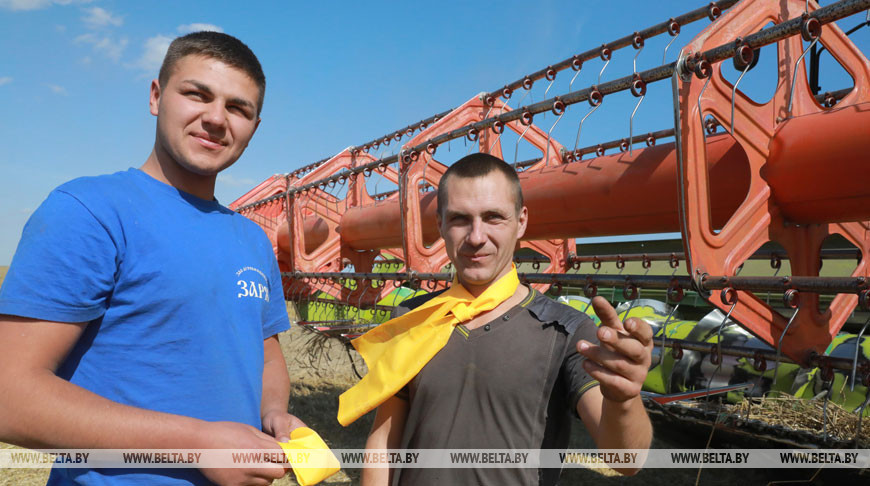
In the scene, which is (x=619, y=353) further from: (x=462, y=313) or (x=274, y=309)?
(x=274, y=309)

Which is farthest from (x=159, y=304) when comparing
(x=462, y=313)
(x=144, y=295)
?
(x=462, y=313)

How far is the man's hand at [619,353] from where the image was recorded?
0.96 metres

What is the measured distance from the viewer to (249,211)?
917 cm

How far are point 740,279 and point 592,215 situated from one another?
1.10 m

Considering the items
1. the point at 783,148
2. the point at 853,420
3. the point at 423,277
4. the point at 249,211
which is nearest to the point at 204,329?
the point at 783,148

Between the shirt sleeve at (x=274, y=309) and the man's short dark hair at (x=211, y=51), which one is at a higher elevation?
the man's short dark hair at (x=211, y=51)

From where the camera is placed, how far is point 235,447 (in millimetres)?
1100

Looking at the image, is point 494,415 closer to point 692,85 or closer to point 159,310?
point 159,310

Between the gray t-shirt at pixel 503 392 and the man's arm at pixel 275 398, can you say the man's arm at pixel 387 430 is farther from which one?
the man's arm at pixel 275 398

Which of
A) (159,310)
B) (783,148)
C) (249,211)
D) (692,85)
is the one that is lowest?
(159,310)

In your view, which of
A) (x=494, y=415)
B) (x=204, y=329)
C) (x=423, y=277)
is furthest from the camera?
(x=423, y=277)

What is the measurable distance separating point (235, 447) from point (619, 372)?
74 centimetres

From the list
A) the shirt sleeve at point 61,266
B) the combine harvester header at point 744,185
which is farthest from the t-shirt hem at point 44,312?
the combine harvester header at point 744,185

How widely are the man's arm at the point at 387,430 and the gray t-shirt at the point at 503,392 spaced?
5cm
